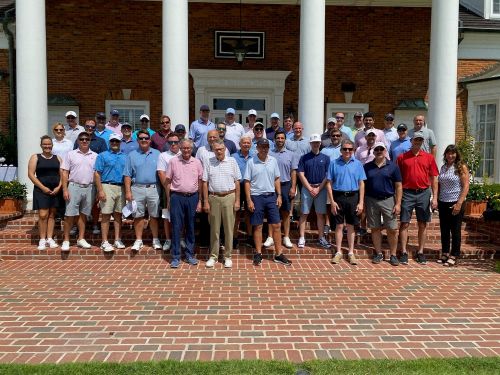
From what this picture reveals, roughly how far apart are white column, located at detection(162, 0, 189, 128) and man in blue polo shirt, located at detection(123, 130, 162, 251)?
2.07 m

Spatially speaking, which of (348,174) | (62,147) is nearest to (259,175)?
(348,174)

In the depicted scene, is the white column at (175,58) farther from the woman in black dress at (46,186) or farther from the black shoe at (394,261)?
the black shoe at (394,261)

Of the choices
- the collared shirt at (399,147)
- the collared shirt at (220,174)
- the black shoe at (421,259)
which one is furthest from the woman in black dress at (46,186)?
the black shoe at (421,259)

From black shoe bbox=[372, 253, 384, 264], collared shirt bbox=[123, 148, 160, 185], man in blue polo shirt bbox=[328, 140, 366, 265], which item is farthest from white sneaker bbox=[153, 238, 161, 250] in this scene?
black shoe bbox=[372, 253, 384, 264]

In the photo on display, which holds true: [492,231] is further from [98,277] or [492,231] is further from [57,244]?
[57,244]

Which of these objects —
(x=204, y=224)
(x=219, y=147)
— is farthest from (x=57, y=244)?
(x=219, y=147)

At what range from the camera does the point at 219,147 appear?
736 centimetres

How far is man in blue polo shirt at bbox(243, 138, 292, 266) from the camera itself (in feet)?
24.9

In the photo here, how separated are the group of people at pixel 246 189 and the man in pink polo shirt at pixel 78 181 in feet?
0.05

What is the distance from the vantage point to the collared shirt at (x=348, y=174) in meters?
7.74

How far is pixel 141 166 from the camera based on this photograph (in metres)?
7.83

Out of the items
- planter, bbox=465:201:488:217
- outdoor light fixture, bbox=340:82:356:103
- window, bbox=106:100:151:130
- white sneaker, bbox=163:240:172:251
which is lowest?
white sneaker, bbox=163:240:172:251

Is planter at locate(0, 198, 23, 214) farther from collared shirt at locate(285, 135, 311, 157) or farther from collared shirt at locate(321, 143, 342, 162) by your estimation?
collared shirt at locate(321, 143, 342, 162)

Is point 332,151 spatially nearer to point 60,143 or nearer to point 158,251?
point 158,251
